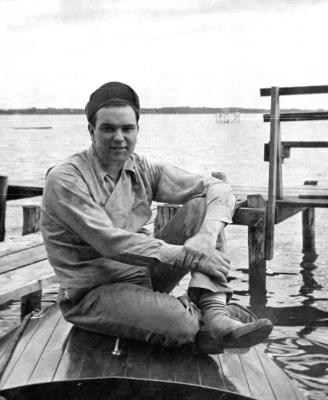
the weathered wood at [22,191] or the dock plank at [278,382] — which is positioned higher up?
the weathered wood at [22,191]

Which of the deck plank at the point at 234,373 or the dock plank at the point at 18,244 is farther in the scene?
the dock plank at the point at 18,244

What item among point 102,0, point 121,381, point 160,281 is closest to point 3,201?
point 102,0

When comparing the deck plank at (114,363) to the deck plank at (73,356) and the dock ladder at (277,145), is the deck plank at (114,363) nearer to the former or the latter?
the deck plank at (73,356)

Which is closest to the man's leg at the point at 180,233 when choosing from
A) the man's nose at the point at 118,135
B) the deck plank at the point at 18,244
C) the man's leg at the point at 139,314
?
the man's leg at the point at 139,314

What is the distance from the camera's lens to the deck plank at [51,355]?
9.73 ft

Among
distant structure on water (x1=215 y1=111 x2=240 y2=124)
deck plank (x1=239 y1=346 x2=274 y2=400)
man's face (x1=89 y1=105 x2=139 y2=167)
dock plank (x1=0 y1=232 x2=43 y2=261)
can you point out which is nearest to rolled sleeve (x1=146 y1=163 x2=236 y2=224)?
man's face (x1=89 y1=105 x2=139 y2=167)

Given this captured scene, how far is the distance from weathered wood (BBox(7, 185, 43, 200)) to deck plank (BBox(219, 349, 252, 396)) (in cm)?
594

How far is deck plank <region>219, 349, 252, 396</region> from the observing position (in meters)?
2.89

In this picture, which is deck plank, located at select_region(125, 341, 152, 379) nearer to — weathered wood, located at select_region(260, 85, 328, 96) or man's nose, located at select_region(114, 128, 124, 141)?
man's nose, located at select_region(114, 128, 124, 141)

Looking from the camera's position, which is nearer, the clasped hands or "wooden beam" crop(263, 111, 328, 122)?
the clasped hands

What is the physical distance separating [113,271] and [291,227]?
1187 cm

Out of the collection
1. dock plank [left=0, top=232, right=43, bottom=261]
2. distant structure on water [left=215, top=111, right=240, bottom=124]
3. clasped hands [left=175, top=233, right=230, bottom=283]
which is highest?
distant structure on water [left=215, top=111, right=240, bottom=124]

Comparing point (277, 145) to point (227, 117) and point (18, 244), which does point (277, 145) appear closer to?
point (18, 244)

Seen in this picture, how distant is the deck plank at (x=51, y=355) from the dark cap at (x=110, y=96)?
1314 mm
